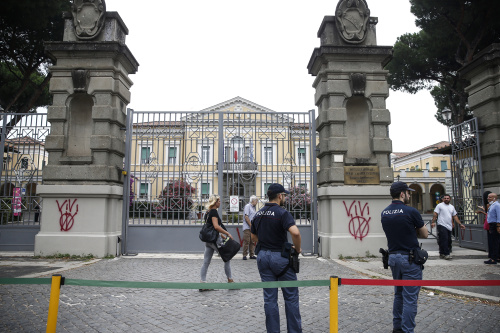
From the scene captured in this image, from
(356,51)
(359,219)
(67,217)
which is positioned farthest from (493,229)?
(67,217)

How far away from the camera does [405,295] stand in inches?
159

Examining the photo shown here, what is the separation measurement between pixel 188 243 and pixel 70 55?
640 centimetres

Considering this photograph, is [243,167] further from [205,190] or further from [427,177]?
[427,177]

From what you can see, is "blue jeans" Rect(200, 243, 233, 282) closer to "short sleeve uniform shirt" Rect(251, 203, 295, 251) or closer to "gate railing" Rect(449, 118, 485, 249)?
"short sleeve uniform shirt" Rect(251, 203, 295, 251)

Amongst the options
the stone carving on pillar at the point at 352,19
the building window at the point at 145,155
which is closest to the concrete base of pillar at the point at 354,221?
the stone carving on pillar at the point at 352,19

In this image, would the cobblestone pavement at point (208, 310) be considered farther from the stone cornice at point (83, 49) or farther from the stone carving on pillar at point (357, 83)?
the stone cornice at point (83, 49)

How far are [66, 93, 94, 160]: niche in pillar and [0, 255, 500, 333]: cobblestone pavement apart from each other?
473 centimetres

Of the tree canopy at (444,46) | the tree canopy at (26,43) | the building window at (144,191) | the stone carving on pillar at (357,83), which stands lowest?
the building window at (144,191)

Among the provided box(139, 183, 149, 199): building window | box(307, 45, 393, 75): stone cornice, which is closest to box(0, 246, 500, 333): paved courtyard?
box(139, 183, 149, 199): building window

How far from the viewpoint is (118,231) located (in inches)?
396

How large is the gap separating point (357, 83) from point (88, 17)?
805 cm

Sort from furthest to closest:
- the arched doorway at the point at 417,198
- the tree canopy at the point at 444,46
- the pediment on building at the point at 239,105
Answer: the arched doorway at the point at 417,198
the pediment on building at the point at 239,105
the tree canopy at the point at 444,46

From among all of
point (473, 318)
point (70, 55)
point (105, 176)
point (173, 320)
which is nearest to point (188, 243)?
point (105, 176)

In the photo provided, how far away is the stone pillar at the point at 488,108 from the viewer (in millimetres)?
10133
